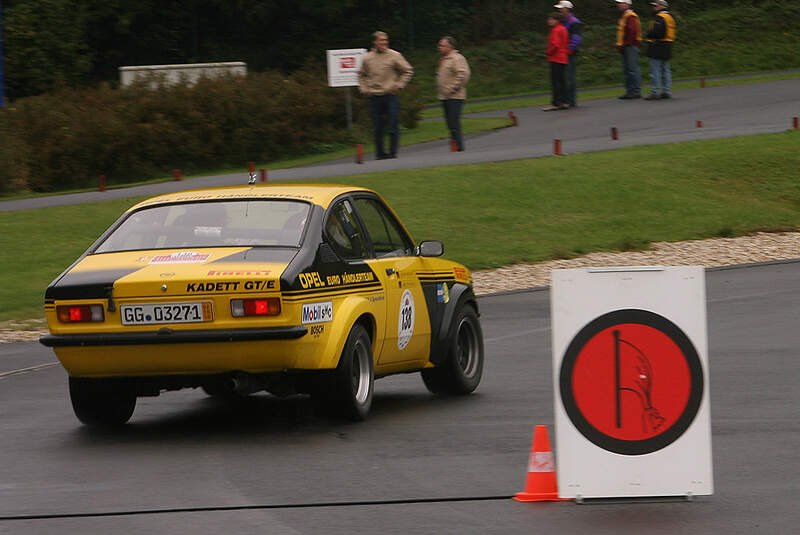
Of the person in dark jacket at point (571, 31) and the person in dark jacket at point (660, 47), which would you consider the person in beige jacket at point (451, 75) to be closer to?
the person in dark jacket at point (571, 31)

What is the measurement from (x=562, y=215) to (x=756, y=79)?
19909 millimetres

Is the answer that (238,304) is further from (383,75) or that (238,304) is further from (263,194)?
(383,75)

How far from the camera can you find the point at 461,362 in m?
10.8

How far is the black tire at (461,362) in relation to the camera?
10461mm

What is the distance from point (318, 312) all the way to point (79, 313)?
4.62ft

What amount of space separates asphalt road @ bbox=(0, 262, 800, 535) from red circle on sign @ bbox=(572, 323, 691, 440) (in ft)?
1.32

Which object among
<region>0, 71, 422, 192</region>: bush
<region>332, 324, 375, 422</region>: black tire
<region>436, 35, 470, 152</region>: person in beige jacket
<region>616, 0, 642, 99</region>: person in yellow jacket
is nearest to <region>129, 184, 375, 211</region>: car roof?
<region>332, 324, 375, 422</region>: black tire

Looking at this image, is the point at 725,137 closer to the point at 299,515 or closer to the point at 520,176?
the point at 520,176

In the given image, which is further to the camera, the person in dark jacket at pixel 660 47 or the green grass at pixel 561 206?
the person in dark jacket at pixel 660 47

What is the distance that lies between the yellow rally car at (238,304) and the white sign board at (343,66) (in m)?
21.7

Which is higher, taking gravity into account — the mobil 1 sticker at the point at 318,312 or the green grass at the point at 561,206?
the mobil 1 sticker at the point at 318,312

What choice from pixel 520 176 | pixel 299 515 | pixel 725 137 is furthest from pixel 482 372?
pixel 725 137

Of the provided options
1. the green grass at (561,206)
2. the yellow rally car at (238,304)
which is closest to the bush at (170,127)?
the green grass at (561,206)

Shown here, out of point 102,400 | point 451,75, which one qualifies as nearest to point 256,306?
point 102,400
